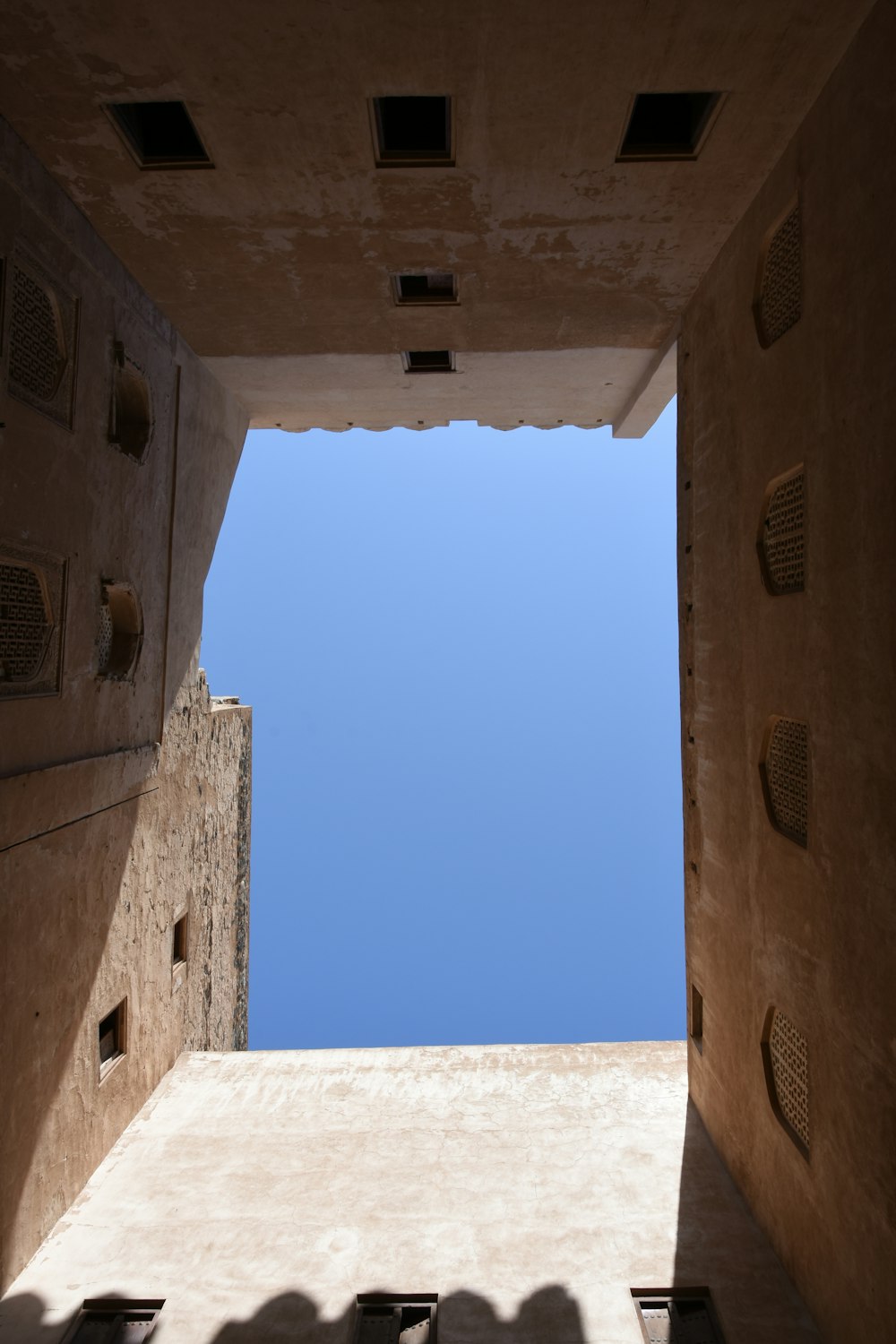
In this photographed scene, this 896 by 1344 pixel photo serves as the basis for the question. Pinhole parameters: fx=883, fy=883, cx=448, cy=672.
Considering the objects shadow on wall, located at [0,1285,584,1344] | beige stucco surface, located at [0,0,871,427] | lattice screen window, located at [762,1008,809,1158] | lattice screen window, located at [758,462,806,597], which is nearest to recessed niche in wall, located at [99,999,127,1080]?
shadow on wall, located at [0,1285,584,1344]

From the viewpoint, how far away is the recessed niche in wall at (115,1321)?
5.94 metres

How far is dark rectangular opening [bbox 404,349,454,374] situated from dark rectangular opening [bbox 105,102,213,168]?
3.50 m

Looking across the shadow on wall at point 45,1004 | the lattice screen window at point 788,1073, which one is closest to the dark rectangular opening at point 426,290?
the shadow on wall at point 45,1004

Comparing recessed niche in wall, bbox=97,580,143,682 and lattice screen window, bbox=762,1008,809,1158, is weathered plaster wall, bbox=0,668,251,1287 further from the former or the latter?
lattice screen window, bbox=762,1008,809,1158

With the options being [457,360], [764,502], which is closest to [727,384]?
[764,502]

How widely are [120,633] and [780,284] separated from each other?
20.8ft

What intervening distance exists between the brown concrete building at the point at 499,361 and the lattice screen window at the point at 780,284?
0.16 feet

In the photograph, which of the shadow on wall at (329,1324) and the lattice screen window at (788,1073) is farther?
the lattice screen window at (788,1073)

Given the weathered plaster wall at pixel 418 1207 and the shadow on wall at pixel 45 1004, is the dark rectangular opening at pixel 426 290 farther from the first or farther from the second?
the weathered plaster wall at pixel 418 1207

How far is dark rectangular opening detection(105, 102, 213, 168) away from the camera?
6.33m

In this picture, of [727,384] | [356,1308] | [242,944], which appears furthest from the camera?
[242,944]

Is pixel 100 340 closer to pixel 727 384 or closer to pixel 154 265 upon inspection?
pixel 154 265

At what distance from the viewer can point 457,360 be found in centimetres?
955

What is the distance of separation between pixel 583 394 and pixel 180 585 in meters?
5.15
